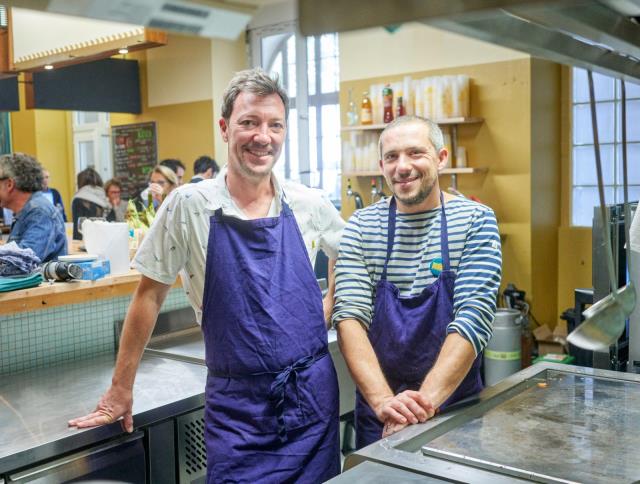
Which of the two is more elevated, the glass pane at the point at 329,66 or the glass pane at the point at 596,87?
the glass pane at the point at 329,66

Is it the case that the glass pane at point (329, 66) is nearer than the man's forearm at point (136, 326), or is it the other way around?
the man's forearm at point (136, 326)

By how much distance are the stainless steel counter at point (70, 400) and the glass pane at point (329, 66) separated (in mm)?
5378

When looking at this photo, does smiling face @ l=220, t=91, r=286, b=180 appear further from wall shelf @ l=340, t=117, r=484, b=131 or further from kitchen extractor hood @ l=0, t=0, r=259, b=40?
wall shelf @ l=340, t=117, r=484, b=131

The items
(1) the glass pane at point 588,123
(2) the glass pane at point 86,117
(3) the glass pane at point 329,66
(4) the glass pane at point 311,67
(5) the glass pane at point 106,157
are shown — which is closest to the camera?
(1) the glass pane at point 588,123

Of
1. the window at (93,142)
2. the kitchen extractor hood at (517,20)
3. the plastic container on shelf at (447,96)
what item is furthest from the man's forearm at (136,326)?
the window at (93,142)

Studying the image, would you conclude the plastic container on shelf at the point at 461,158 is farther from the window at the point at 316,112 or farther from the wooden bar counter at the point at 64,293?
the wooden bar counter at the point at 64,293

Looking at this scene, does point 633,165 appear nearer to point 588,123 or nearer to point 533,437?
point 588,123

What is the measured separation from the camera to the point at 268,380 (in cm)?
201

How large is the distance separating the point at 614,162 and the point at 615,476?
4912 millimetres

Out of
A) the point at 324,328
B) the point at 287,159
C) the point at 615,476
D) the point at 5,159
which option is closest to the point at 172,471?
the point at 324,328

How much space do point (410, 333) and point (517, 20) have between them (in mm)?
1360

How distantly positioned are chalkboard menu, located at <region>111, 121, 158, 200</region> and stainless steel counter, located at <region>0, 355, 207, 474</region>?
652 centimetres

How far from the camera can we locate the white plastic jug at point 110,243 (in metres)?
2.95

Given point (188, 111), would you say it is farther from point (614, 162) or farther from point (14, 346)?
point (14, 346)
